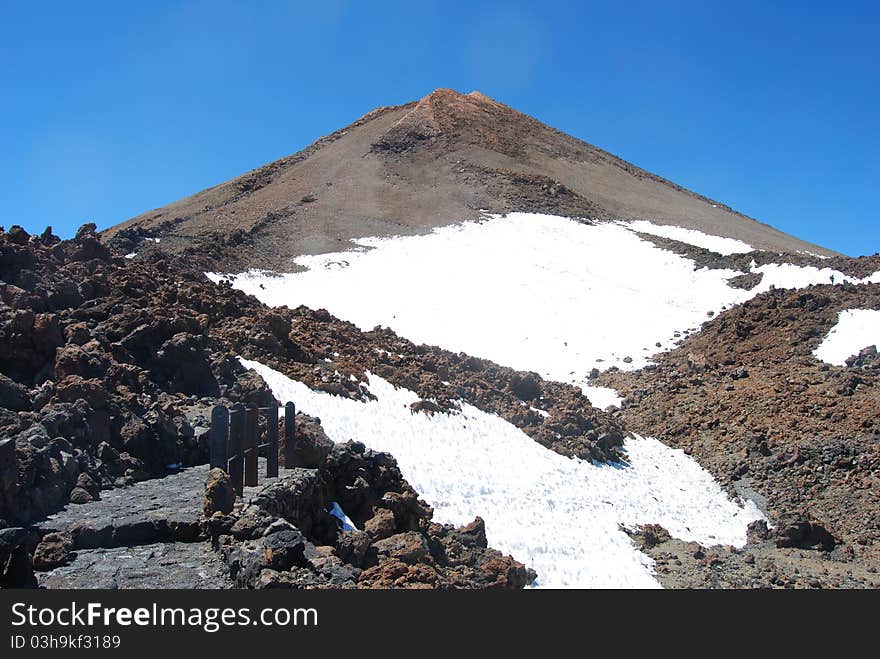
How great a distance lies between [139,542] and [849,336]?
23.4m

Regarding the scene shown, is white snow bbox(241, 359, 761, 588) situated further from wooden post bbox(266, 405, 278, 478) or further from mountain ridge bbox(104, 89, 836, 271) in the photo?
mountain ridge bbox(104, 89, 836, 271)

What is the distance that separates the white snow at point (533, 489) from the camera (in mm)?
13141

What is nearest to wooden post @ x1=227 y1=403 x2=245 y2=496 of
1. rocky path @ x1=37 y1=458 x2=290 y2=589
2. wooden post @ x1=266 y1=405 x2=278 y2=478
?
rocky path @ x1=37 y1=458 x2=290 y2=589

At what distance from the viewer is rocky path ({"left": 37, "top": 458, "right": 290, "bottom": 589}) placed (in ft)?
22.1

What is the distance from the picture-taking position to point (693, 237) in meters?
50.7

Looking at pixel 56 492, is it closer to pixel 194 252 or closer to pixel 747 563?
pixel 747 563

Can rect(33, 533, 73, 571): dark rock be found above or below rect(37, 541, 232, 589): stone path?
above

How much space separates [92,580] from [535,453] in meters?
11.9

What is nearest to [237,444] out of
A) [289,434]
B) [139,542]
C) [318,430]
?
[289,434]

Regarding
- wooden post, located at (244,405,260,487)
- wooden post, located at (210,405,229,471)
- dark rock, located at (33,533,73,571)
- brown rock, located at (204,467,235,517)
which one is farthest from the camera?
wooden post, located at (244,405,260,487)

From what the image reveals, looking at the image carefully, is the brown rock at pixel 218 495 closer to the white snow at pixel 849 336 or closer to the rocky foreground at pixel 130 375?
the rocky foreground at pixel 130 375

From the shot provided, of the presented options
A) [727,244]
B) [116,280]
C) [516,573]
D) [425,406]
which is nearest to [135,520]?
[516,573]

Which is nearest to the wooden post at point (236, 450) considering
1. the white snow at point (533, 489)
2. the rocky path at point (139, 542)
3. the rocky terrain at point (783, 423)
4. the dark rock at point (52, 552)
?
the rocky path at point (139, 542)

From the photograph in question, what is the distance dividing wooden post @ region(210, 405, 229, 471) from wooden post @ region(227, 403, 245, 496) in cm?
8
